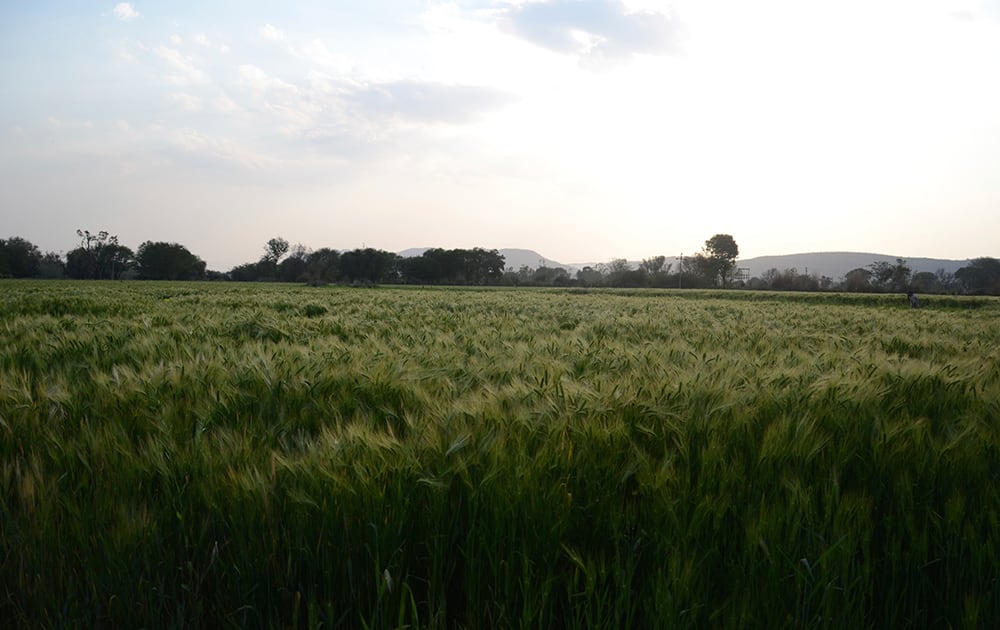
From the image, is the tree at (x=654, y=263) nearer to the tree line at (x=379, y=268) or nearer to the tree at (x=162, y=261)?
the tree line at (x=379, y=268)

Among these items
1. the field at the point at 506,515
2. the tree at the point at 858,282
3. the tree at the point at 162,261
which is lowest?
the field at the point at 506,515

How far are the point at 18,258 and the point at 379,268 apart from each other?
75.0m

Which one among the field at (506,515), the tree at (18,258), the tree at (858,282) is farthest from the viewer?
the tree at (18,258)

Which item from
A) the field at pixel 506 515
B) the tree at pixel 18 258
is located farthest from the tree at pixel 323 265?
the field at pixel 506 515

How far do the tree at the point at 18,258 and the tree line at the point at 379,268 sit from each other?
0.50ft

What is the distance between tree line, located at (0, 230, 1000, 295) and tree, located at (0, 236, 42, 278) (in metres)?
0.15

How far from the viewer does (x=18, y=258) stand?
9931cm

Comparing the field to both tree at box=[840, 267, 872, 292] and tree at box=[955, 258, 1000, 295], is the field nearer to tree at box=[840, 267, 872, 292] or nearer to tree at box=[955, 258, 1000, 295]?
tree at box=[840, 267, 872, 292]

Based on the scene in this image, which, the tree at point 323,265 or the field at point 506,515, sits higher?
the tree at point 323,265

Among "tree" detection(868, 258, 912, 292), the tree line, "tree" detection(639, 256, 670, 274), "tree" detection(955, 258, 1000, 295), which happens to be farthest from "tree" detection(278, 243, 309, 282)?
"tree" detection(955, 258, 1000, 295)

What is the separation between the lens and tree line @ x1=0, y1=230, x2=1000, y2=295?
102 m

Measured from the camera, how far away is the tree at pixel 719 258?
111 m

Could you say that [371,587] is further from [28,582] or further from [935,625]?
[935,625]

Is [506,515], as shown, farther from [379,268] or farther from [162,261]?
[162,261]
